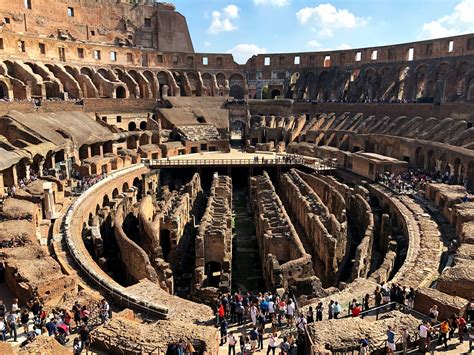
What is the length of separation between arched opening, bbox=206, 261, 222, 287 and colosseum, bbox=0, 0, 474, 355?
0.28ft

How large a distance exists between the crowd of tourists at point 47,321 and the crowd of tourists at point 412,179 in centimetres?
2134

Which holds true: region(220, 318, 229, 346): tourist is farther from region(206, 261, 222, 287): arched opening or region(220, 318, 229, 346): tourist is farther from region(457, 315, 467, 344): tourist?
region(206, 261, 222, 287): arched opening

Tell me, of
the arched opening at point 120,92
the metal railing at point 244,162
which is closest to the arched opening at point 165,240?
the metal railing at point 244,162

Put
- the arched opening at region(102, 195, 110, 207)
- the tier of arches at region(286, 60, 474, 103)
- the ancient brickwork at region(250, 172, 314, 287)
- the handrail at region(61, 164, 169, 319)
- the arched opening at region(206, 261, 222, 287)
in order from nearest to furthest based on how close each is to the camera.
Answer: the handrail at region(61, 164, 169, 319)
the ancient brickwork at region(250, 172, 314, 287)
the arched opening at region(206, 261, 222, 287)
the arched opening at region(102, 195, 110, 207)
the tier of arches at region(286, 60, 474, 103)

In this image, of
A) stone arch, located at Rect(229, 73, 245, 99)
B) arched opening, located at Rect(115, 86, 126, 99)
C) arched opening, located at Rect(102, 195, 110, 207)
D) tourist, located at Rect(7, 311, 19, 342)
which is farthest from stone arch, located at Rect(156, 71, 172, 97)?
tourist, located at Rect(7, 311, 19, 342)

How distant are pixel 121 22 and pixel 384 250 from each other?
49.3m

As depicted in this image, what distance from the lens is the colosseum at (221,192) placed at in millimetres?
11125

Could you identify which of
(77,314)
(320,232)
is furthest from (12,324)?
(320,232)

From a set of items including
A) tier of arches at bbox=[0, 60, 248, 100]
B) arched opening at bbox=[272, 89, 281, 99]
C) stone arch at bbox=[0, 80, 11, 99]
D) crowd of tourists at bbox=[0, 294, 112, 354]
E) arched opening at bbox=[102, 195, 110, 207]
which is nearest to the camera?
crowd of tourists at bbox=[0, 294, 112, 354]

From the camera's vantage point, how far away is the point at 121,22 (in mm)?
56438

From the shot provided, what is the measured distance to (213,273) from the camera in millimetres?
19312

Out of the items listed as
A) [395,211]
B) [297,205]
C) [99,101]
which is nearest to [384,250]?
[395,211]

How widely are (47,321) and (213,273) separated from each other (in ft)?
30.2

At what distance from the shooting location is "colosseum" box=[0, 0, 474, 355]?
1112 cm
